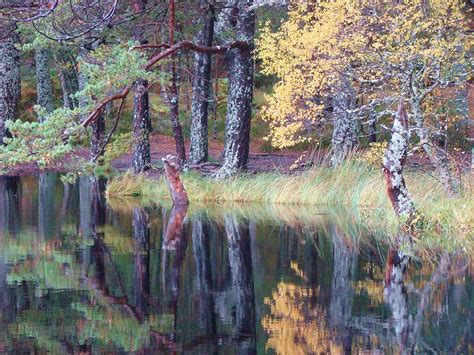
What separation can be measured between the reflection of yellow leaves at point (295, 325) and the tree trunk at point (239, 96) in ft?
35.5

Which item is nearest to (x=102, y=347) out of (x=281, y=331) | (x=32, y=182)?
(x=281, y=331)

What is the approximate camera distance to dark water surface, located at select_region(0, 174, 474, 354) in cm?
745

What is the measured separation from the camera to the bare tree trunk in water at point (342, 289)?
7721 mm

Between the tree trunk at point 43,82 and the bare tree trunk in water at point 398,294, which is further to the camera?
the tree trunk at point 43,82

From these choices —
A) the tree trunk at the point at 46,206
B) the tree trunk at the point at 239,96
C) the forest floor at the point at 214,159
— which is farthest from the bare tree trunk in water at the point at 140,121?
the tree trunk at the point at 46,206

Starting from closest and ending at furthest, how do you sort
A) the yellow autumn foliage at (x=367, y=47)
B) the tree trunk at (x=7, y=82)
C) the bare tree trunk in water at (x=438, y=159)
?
the bare tree trunk in water at (x=438, y=159) → the yellow autumn foliage at (x=367, y=47) → the tree trunk at (x=7, y=82)

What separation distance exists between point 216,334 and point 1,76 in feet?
64.7

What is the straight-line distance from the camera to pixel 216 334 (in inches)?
300

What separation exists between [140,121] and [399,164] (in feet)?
30.6

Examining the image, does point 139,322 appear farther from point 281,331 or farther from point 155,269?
point 155,269

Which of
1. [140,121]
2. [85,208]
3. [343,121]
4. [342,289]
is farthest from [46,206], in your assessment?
[342,289]

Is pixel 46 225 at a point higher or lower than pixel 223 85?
lower

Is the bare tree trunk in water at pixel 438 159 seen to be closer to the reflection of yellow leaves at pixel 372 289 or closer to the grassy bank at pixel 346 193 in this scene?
the grassy bank at pixel 346 193

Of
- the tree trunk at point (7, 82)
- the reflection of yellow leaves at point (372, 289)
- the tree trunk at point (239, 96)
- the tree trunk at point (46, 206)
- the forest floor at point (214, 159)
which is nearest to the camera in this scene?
the reflection of yellow leaves at point (372, 289)
